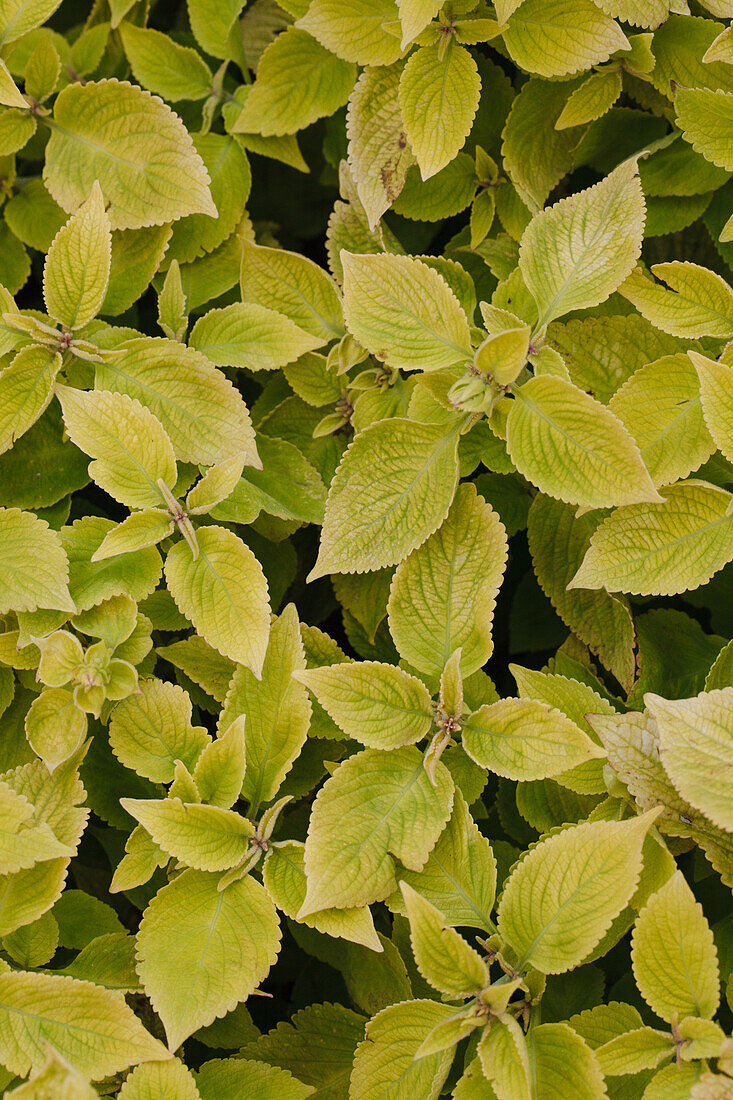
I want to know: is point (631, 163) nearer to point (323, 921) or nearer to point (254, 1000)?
point (323, 921)

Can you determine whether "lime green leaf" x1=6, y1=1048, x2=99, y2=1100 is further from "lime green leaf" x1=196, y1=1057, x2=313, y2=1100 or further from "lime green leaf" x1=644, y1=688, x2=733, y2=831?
"lime green leaf" x1=644, y1=688, x2=733, y2=831

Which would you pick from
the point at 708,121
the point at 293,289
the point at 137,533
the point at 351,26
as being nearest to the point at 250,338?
the point at 293,289

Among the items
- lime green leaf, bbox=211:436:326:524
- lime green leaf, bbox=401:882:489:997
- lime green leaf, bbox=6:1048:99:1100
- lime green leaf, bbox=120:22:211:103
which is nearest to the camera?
lime green leaf, bbox=6:1048:99:1100

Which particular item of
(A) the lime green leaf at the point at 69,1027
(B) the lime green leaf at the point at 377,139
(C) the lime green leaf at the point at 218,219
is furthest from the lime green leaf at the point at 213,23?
(A) the lime green leaf at the point at 69,1027

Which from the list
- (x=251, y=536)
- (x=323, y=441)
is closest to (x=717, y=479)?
(x=323, y=441)

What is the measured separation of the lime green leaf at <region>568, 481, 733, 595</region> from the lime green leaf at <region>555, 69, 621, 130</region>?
546 millimetres

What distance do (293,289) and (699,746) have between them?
32.3 inches

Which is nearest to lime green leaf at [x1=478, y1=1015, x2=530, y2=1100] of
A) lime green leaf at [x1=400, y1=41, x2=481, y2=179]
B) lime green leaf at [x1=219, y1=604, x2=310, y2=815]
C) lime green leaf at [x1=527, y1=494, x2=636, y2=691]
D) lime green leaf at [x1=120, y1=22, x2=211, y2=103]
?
lime green leaf at [x1=219, y1=604, x2=310, y2=815]

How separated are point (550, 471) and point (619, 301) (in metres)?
0.37

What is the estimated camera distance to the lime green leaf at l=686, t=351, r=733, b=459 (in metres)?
1.05

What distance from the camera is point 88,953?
114 cm

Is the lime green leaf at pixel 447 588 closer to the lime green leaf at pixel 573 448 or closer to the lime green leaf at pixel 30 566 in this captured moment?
the lime green leaf at pixel 573 448

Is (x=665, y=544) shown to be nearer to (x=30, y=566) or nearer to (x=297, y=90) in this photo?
(x=30, y=566)

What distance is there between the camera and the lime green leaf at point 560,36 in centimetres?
121
